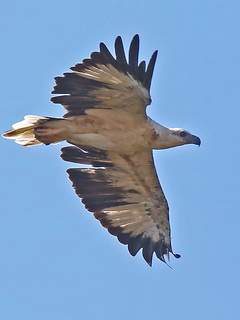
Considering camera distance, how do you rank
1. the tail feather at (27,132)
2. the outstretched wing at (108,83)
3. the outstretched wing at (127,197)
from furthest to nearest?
1. the outstretched wing at (127,197)
2. the tail feather at (27,132)
3. the outstretched wing at (108,83)

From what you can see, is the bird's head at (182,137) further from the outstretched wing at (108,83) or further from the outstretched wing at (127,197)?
the outstretched wing at (127,197)

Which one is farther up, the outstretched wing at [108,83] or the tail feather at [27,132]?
the outstretched wing at [108,83]

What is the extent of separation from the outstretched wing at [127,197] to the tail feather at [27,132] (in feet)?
2.34

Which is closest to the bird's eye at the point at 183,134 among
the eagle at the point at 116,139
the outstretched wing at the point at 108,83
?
the eagle at the point at 116,139

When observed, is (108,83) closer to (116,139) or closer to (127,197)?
(116,139)

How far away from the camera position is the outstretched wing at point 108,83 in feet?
46.1

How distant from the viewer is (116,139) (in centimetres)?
1507

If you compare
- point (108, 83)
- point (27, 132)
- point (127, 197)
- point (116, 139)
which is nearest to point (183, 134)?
point (116, 139)

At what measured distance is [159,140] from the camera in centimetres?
1488

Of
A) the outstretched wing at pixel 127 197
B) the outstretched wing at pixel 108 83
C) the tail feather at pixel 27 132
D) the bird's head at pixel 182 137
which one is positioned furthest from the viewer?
the outstretched wing at pixel 127 197

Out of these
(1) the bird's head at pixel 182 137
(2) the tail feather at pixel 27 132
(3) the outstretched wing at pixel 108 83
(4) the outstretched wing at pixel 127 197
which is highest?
(3) the outstretched wing at pixel 108 83

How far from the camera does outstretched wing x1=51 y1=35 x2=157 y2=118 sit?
14047 mm

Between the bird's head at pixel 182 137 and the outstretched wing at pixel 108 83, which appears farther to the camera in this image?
the bird's head at pixel 182 137

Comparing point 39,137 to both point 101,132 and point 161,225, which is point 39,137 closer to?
point 101,132
